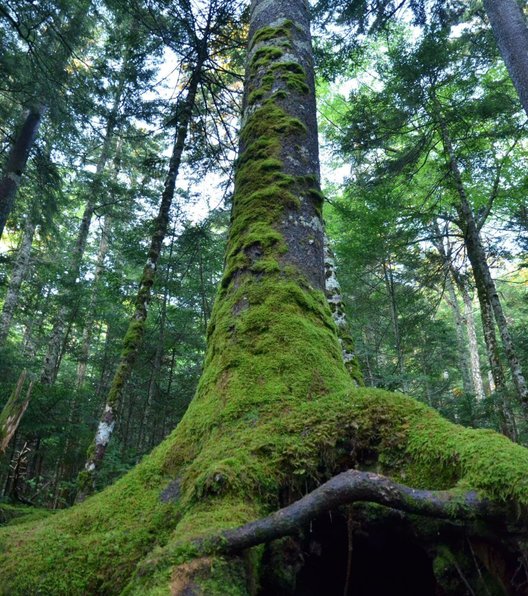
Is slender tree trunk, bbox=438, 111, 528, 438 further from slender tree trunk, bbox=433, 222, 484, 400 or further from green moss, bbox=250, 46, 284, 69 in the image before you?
green moss, bbox=250, 46, 284, 69

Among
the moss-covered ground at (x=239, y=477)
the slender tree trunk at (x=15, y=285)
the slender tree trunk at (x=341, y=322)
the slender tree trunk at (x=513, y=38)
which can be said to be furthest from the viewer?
the slender tree trunk at (x=15, y=285)

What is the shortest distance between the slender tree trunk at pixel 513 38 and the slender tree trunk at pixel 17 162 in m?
10.9

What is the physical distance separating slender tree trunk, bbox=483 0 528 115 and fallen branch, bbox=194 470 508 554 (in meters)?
8.31

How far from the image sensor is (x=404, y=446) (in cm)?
188

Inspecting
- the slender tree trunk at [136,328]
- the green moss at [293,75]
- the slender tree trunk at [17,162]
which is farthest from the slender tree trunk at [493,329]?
the slender tree trunk at [17,162]

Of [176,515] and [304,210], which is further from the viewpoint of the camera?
[304,210]

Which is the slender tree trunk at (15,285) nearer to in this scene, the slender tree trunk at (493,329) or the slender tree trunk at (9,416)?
the slender tree trunk at (9,416)

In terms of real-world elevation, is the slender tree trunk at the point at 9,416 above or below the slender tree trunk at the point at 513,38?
below

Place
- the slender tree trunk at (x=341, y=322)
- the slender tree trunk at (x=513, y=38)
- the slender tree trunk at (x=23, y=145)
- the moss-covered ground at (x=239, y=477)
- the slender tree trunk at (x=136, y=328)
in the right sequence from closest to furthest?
the moss-covered ground at (x=239, y=477)
the slender tree trunk at (x=341, y=322)
the slender tree trunk at (x=136, y=328)
the slender tree trunk at (x=513, y=38)
the slender tree trunk at (x=23, y=145)

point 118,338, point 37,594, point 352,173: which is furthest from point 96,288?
point 37,594

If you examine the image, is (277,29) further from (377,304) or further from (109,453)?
(377,304)

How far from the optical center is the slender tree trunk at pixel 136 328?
266 inches

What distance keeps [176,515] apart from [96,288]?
14910mm

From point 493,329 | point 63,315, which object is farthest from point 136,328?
point 63,315
